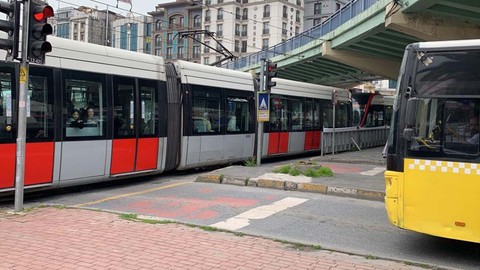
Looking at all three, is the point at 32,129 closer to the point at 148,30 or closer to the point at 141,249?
the point at 141,249

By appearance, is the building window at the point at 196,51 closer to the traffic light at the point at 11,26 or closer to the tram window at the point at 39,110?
the tram window at the point at 39,110

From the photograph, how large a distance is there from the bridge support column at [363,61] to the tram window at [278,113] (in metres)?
9.25

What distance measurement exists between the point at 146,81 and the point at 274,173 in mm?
3923

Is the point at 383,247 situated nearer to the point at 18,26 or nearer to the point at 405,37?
the point at 18,26

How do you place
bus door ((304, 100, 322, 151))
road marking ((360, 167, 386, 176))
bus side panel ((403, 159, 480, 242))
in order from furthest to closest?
bus door ((304, 100, 322, 151))
road marking ((360, 167, 386, 176))
bus side panel ((403, 159, 480, 242))

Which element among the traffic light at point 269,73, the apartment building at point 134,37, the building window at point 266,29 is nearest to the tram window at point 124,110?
the traffic light at point 269,73

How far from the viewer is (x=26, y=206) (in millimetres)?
8625

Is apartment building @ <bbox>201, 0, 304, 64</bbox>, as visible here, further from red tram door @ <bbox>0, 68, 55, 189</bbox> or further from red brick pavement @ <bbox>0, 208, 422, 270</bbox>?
red brick pavement @ <bbox>0, 208, 422, 270</bbox>

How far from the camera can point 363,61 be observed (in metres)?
27.0

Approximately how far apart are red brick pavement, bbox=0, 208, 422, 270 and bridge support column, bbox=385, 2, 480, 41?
12099 millimetres

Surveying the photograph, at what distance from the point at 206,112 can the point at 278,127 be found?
15.2ft

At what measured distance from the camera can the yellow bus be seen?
5.69 metres

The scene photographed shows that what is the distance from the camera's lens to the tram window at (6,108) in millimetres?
8375

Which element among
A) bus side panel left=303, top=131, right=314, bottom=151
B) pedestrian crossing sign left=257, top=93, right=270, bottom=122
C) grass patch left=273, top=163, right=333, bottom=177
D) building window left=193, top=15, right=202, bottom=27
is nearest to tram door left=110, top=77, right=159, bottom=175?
grass patch left=273, top=163, right=333, bottom=177
